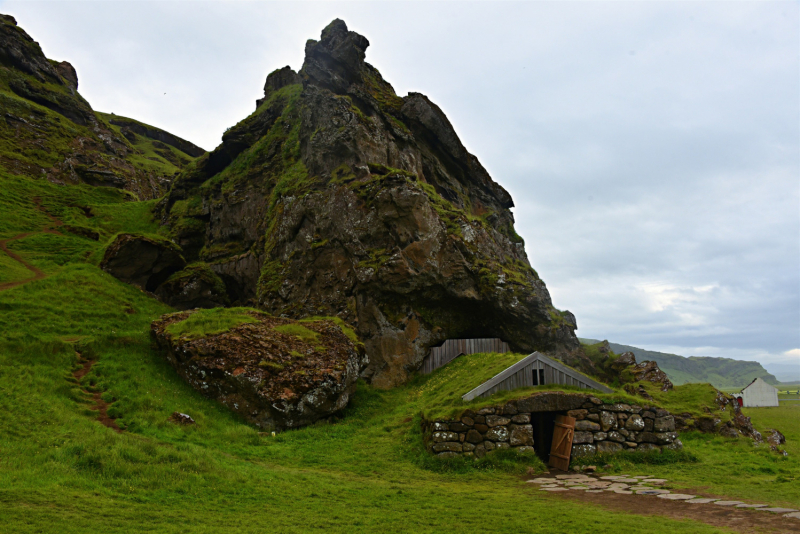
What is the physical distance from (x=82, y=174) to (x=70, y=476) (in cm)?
6461

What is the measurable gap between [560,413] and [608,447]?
206cm

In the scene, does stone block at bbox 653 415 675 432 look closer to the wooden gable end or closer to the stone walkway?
the wooden gable end

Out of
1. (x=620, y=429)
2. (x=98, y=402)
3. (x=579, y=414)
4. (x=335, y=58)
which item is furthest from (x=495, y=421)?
(x=335, y=58)

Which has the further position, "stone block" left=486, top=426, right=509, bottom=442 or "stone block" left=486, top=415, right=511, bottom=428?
"stone block" left=486, top=415, right=511, bottom=428

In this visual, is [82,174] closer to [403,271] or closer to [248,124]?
[248,124]

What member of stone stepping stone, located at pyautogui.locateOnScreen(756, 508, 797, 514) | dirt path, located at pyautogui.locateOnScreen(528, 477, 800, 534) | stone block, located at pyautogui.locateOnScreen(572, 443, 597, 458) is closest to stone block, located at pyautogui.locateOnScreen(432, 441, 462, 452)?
dirt path, located at pyautogui.locateOnScreen(528, 477, 800, 534)

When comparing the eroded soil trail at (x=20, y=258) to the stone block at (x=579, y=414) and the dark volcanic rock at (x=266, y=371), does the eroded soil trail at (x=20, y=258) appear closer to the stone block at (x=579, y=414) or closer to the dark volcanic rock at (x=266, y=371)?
the dark volcanic rock at (x=266, y=371)

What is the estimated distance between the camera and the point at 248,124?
170 ft

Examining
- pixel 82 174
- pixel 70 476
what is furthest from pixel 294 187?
pixel 82 174

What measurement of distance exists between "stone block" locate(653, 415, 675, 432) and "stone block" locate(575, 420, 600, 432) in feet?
8.32

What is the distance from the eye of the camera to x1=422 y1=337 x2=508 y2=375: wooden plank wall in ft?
100

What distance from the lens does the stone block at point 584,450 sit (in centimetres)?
1620

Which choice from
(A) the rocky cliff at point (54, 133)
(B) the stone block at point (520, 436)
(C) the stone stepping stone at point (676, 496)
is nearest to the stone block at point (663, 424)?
(B) the stone block at point (520, 436)

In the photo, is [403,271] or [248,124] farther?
[248,124]
